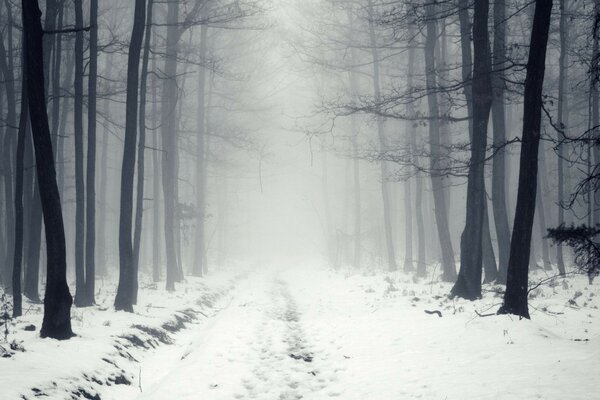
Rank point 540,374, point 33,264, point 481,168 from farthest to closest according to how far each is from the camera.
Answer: point 33,264 → point 481,168 → point 540,374

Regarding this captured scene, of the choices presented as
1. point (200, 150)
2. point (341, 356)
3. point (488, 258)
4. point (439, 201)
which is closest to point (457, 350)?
point (341, 356)

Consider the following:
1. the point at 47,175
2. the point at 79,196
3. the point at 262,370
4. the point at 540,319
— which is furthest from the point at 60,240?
the point at 540,319

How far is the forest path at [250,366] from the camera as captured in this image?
5883mm

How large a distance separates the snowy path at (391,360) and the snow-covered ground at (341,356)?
2 centimetres

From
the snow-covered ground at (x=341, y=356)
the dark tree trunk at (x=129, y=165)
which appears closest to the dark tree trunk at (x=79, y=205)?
the dark tree trunk at (x=129, y=165)

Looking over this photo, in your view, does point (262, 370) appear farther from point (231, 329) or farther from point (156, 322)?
point (156, 322)

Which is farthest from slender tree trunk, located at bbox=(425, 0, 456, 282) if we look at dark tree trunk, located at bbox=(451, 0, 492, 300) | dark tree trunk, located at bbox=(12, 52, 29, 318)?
dark tree trunk, located at bbox=(12, 52, 29, 318)

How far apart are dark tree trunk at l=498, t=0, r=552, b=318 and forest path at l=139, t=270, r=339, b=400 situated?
3.48 m

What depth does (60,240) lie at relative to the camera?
755 centimetres

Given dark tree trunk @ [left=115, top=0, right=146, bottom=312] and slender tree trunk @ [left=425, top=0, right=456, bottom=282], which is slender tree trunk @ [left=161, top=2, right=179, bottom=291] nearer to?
dark tree trunk @ [left=115, top=0, right=146, bottom=312]

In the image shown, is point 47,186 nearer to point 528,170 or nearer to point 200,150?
point 528,170

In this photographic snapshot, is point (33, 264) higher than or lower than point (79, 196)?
lower

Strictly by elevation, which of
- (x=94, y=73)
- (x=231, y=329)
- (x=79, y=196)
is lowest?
(x=231, y=329)

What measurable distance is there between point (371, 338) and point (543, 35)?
20.4 ft
